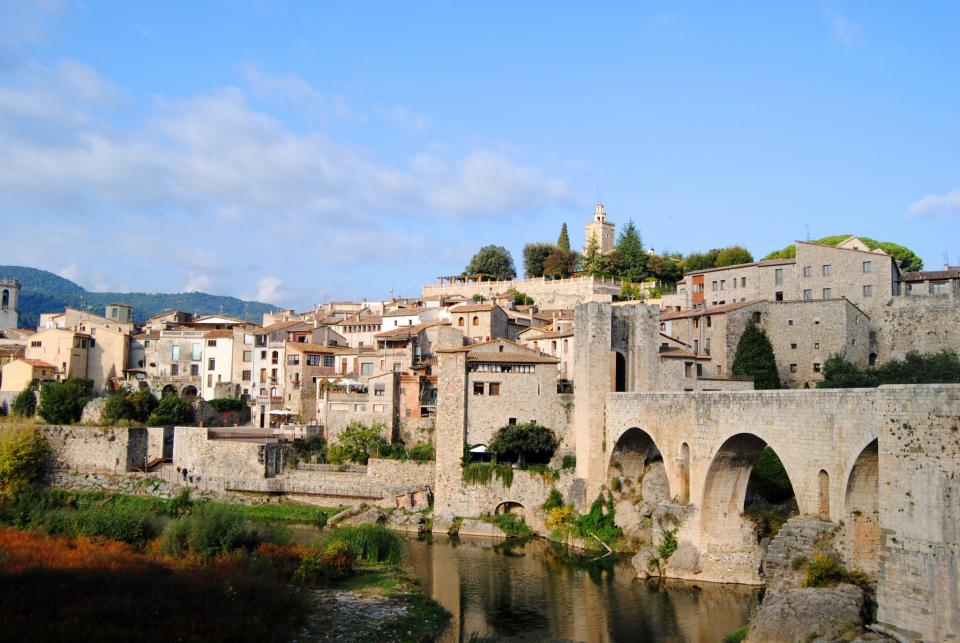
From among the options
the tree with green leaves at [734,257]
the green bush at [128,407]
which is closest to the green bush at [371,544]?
the green bush at [128,407]

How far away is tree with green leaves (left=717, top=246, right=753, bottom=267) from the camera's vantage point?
6762 centimetres

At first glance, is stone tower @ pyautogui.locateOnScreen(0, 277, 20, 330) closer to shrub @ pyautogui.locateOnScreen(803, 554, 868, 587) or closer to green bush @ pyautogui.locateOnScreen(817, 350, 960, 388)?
green bush @ pyautogui.locateOnScreen(817, 350, 960, 388)

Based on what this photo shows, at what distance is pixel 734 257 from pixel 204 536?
4993cm

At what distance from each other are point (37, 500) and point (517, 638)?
73.8ft

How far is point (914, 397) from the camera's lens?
1972 cm

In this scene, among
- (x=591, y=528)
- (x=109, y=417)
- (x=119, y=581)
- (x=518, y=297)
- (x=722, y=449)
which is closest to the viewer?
(x=119, y=581)

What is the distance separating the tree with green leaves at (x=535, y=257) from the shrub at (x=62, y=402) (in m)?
41.7

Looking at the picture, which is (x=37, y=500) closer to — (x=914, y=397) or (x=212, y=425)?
(x=212, y=425)

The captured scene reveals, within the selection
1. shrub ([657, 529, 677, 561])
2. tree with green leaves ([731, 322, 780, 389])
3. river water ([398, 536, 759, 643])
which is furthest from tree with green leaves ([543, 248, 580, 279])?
shrub ([657, 529, 677, 561])

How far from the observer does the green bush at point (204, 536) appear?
2781 cm

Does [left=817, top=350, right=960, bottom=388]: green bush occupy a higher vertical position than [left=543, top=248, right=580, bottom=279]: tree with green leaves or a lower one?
lower

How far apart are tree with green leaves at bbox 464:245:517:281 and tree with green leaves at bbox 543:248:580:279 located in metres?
4.72

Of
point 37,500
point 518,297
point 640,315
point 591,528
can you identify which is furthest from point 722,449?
point 518,297

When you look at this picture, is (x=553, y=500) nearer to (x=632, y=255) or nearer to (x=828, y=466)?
(x=828, y=466)
